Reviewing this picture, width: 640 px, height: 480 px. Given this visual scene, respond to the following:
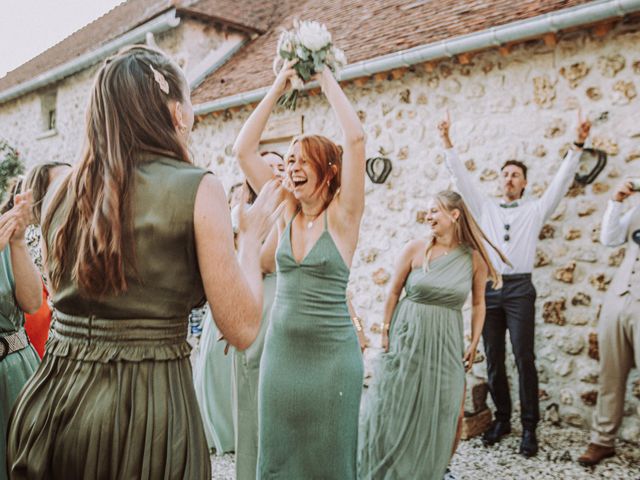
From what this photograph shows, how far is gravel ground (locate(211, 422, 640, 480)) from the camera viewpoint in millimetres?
4254

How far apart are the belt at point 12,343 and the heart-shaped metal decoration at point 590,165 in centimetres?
444

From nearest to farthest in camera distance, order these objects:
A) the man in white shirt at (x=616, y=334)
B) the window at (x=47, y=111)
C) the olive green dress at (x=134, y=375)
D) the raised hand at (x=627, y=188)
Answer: the olive green dress at (x=134, y=375), the raised hand at (x=627, y=188), the man in white shirt at (x=616, y=334), the window at (x=47, y=111)

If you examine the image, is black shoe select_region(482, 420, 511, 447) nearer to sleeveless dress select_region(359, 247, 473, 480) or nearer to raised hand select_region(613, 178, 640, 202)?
sleeveless dress select_region(359, 247, 473, 480)

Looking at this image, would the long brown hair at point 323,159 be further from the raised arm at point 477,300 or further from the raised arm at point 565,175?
the raised arm at point 565,175

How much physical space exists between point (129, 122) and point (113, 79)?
0.12 metres

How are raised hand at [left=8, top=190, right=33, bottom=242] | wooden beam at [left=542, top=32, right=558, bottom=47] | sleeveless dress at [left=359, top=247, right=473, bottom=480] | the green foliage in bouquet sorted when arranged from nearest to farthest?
raised hand at [left=8, top=190, right=33, bottom=242] → sleeveless dress at [left=359, top=247, right=473, bottom=480] → wooden beam at [left=542, top=32, right=558, bottom=47] → the green foliage in bouquet

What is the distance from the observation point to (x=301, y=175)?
292 centimetres

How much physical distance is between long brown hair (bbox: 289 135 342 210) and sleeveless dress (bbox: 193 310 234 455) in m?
2.30

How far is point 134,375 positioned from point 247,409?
2305 millimetres

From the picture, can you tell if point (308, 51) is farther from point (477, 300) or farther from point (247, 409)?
point (477, 300)

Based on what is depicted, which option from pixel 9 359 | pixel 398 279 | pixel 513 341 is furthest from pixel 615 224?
→ pixel 9 359

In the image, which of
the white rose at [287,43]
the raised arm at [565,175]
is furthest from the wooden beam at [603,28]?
the white rose at [287,43]

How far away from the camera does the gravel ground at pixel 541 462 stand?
4.25 metres

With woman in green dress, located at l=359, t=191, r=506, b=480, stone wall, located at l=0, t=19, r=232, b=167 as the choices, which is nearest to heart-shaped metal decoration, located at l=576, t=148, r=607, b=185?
woman in green dress, located at l=359, t=191, r=506, b=480
